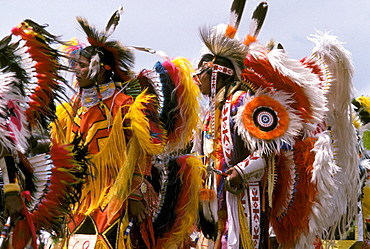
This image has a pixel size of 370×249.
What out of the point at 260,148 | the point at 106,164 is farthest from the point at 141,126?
the point at 260,148

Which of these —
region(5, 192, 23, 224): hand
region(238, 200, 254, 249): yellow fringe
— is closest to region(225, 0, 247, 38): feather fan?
region(238, 200, 254, 249): yellow fringe

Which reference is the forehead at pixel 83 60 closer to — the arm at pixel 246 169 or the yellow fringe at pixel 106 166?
the yellow fringe at pixel 106 166

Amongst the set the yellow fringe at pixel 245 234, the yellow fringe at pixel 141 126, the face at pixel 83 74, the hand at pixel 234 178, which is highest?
the face at pixel 83 74

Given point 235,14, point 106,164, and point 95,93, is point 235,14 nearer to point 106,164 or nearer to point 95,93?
point 95,93

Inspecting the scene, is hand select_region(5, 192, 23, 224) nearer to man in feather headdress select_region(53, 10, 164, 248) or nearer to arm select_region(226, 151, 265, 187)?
man in feather headdress select_region(53, 10, 164, 248)

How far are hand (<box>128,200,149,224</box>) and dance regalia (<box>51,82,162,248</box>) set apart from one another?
0.12ft

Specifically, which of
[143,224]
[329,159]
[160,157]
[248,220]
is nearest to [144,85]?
[160,157]

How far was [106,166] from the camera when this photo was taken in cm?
462

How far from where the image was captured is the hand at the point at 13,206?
3.51 m

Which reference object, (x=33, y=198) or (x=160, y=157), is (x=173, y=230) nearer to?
(x=160, y=157)

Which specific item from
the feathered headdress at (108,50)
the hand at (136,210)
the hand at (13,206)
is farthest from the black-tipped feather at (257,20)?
the hand at (13,206)

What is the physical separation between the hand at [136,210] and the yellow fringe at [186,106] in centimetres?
67

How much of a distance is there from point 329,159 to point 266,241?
2.80 feet

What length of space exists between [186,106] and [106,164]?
0.82m
